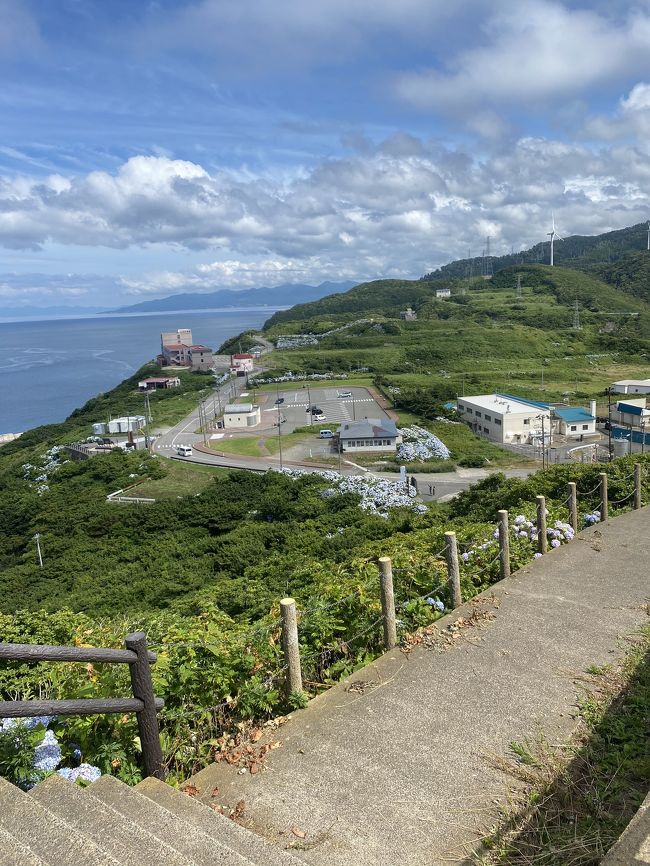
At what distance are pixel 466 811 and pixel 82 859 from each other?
6.44 feet

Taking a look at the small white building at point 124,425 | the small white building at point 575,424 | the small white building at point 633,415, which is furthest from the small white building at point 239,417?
the small white building at point 633,415

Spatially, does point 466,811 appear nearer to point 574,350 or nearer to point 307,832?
point 307,832

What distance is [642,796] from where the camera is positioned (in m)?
2.91

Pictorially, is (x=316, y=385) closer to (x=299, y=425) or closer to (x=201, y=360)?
(x=299, y=425)

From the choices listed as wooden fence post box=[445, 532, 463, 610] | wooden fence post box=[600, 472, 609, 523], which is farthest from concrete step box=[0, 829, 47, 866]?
wooden fence post box=[600, 472, 609, 523]

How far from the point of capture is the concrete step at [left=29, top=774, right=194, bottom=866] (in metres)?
2.03

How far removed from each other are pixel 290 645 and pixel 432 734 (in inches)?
41.5

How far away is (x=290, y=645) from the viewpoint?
3920 millimetres

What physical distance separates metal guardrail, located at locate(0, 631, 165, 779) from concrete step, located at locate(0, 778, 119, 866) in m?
0.30

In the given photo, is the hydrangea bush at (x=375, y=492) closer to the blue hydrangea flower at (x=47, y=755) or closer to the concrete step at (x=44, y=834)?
the blue hydrangea flower at (x=47, y=755)

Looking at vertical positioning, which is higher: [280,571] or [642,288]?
[642,288]

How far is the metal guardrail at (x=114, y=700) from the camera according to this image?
2.26 m

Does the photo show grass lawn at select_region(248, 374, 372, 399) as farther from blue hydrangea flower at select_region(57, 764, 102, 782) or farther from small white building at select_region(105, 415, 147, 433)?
blue hydrangea flower at select_region(57, 764, 102, 782)

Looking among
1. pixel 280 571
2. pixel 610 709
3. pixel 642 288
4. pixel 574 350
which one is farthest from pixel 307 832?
pixel 642 288
